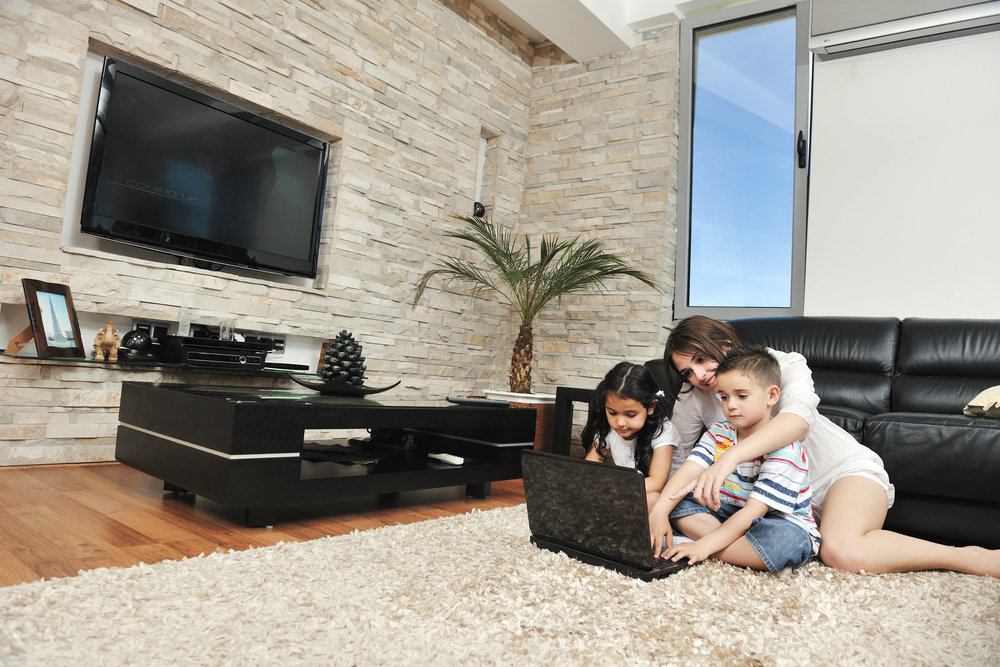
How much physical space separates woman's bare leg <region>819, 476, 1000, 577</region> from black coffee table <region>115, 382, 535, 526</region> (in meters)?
1.12

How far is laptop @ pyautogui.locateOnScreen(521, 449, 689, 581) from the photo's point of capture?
1.33 m

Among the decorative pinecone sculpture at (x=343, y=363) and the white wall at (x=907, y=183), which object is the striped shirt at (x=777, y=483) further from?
the white wall at (x=907, y=183)

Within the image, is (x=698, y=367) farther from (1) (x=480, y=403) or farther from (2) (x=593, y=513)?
(1) (x=480, y=403)

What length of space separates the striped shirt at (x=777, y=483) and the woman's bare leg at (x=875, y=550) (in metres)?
0.05

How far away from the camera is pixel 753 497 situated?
145cm

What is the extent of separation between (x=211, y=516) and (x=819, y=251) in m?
3.28

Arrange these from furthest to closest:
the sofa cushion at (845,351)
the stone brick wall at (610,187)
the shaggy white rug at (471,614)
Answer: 1. the stone brick wall at (610,187)
2. the sofa cushion at (845,351)
3. the shaggy white rug at (471,614)

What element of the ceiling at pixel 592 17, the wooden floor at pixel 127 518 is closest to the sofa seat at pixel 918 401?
the wooden floor at pixel 127 518

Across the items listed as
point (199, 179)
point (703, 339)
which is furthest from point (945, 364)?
point (199, 179)

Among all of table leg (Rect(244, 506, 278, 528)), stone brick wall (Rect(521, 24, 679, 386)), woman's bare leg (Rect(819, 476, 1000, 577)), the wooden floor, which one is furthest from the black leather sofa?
table leg (Rect(244, 506, 278, 528))

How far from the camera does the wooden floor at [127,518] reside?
1.34 metres

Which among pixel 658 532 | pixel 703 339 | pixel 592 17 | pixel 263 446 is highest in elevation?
pixel 592 17

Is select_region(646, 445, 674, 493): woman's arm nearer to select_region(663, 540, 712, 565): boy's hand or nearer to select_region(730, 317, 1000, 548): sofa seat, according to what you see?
select_region(663, 540, 712, 565): boy's hand

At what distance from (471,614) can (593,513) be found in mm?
425
